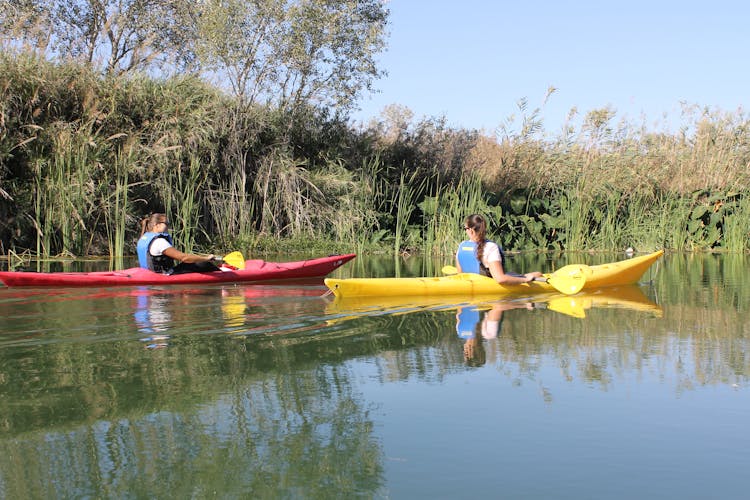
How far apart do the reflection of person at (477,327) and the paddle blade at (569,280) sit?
0.47 meters

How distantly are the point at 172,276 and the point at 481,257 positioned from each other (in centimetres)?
314

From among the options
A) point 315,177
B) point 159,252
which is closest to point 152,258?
point 159,252

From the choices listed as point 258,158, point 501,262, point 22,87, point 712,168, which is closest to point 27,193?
point 22,87

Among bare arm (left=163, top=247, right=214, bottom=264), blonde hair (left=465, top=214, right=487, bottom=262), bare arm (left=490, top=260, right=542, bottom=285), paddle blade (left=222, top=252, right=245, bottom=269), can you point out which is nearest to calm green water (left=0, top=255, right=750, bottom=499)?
bare arm (left=490, top=260, right=542, bottom=285)

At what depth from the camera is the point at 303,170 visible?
612 inches

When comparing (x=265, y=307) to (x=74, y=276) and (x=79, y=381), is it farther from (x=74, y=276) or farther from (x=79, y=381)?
(x=79, y=381)

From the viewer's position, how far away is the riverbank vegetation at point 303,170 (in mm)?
12570

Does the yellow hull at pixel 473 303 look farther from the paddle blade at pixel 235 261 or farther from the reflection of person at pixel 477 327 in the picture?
the paddle blade at pixel 235 261

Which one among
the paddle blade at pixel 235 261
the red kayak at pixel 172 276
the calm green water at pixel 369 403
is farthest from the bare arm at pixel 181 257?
the calm green water at pixel 369 403

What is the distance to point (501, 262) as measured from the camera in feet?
27.2

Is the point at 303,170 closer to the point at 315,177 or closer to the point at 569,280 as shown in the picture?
the point at 315,177

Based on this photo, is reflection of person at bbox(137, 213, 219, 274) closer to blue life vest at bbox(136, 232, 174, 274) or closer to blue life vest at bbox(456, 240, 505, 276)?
blue life vest at bbox(136, 232, 174, 274)

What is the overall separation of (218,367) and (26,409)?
1.16m

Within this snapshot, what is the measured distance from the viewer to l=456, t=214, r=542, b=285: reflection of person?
8188 millimetres
